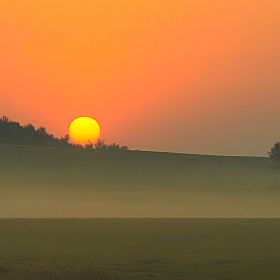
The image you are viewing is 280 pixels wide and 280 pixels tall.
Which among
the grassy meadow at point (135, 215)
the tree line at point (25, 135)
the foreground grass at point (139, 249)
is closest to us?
the foreground grass at point (139, 249)

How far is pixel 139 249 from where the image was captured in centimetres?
2567

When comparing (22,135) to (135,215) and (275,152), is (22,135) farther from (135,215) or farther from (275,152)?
(135,215)

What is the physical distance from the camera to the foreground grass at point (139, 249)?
60.5 ft

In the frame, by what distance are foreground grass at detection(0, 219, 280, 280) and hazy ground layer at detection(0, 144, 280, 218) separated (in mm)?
6617

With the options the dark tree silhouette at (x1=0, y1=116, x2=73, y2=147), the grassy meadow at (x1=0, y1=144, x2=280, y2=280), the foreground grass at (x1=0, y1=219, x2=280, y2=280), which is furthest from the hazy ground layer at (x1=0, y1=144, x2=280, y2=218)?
the dark tree silhouette at (x1=0, y1=116, x2=73, y2=147)

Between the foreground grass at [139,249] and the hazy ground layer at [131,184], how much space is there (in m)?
6.62

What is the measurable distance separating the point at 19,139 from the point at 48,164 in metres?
25.7

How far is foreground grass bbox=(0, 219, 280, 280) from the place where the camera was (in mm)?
18453

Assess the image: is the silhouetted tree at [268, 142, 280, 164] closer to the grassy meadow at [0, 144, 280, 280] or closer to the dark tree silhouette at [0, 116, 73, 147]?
the grassy meadow at [0, 144, 280, 280]

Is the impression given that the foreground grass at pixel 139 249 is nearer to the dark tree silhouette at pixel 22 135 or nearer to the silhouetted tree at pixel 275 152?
the silhouetted tree at pixel 275 152

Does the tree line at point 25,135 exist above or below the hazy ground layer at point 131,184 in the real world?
above

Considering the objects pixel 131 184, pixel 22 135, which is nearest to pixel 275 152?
pixel 131 184

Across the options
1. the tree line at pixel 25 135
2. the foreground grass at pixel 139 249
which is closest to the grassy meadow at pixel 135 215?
the foreground grass at pixel 139 249

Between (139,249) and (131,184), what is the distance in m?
34.8
